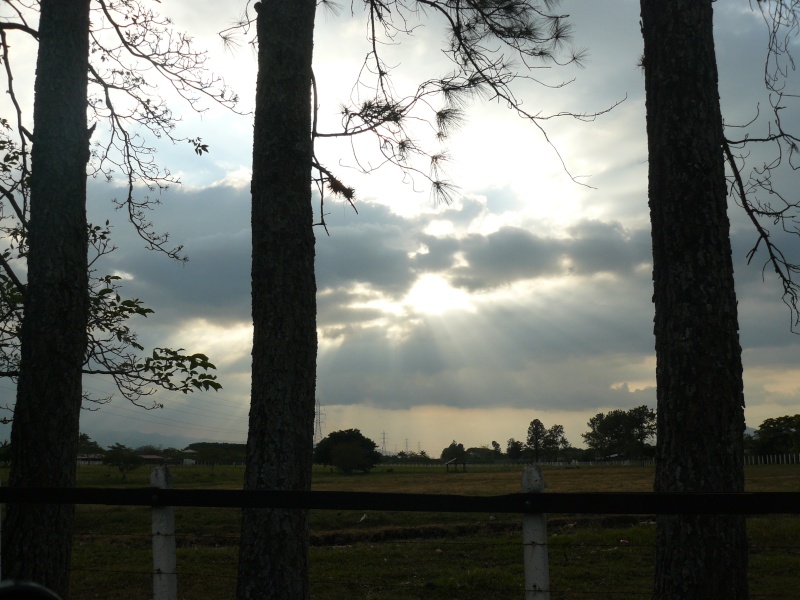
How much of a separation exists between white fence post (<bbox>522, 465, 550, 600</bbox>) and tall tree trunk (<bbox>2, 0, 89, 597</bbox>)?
13.3 ft

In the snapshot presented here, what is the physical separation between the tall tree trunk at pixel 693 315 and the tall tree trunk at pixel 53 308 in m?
4.64

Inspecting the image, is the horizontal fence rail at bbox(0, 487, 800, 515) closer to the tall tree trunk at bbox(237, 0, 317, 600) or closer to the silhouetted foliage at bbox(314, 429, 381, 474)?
the tall tree trunk at bbox(237, 0, 317, 600)

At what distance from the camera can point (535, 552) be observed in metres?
3.84

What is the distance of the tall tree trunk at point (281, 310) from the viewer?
521 centimetres

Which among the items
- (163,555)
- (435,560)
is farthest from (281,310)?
(435,560)

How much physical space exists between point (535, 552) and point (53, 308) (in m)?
4.49

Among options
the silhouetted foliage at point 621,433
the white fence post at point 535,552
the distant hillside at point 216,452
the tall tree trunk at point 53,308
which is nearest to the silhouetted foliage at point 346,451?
the distant hillside at point 216,452

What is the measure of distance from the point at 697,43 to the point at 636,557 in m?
9.54

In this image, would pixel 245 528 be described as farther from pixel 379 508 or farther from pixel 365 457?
pixel 365 457

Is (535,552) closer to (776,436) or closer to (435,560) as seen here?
(435,560)

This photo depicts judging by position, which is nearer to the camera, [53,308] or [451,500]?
[451,500]

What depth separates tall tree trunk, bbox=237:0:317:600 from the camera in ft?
17.1

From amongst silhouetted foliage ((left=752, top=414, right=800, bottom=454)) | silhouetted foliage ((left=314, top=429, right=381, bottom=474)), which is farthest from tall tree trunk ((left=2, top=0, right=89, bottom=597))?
silhouetted foliage ((left=752, top=414, right=800, bottom=454))

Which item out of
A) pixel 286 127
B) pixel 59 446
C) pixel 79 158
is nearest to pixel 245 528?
pixel 59 446
